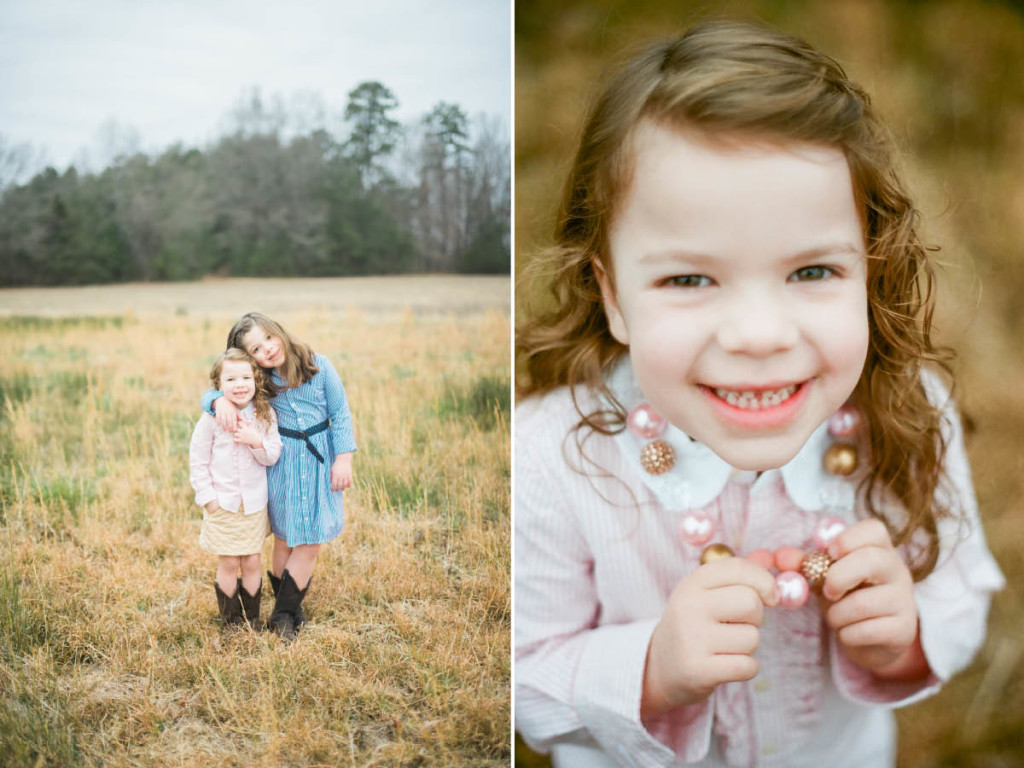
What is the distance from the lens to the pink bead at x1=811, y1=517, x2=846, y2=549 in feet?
6.27

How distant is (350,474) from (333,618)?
0.31 metres

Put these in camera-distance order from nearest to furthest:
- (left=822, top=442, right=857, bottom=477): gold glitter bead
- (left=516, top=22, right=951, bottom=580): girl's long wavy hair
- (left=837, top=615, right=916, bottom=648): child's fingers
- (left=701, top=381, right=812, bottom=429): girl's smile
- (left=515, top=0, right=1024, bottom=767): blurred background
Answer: (left=516, top=22, right=951, bottom=580): girl's long wavy hair < (left=701, top=381, right=812, bottom=429): girl's smile < (left=837, top=615, right=916, bottom=648): child's fingers < (left=822, top=442, right=857, bottom=477): gold glitter bead < (left=515, top=0, right=1024, bottom=767): blurred background

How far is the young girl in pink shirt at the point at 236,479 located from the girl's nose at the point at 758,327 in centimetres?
92

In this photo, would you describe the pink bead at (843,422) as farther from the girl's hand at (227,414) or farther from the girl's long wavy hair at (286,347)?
the girl's hand at (227,414)

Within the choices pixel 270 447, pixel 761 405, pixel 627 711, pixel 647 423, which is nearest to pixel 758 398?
pixel 761 405

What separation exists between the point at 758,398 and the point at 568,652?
0.69 m

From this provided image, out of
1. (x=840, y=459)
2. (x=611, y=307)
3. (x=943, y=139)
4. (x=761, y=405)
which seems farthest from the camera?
(x=943, y=139)

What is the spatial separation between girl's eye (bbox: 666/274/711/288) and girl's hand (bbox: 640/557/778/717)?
1.83 feet

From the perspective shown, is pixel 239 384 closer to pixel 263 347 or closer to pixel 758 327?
pixel 263 347

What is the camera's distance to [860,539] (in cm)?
188

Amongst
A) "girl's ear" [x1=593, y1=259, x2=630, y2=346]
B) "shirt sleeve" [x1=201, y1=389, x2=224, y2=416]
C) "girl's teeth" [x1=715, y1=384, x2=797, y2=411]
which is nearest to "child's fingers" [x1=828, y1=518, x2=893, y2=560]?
"girl's teeth" [x1=715, y1=384, x2=797, y2=411]

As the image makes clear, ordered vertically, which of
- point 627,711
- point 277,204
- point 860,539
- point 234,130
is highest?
point 234,130

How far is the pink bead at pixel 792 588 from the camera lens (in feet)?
6.11

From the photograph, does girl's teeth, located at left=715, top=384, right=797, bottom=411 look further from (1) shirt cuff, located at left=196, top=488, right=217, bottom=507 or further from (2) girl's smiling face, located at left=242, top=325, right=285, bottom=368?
(1) shirt cuff, located at left=196, top=488, right=217, bottom=507
